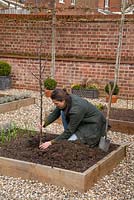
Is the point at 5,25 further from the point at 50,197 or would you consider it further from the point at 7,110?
the point at 50,197

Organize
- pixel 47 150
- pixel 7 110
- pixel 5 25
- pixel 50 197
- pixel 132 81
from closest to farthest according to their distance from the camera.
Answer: pixel 50 197 → pixel 47 150 → pixel 7 110 → pixel 132 81 → pixel 5 25

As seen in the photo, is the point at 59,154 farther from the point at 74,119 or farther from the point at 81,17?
the point at 81,17

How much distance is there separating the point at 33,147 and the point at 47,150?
13.7 inches

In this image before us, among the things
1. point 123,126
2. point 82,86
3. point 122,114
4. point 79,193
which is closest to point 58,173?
point 79,193

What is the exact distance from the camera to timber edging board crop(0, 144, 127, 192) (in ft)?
15.3

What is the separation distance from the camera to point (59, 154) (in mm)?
Answer: 5293

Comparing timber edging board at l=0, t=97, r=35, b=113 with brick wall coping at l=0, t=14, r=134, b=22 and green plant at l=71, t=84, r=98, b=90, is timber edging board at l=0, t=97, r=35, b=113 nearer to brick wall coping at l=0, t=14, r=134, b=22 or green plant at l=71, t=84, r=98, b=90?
green plant at l=71, t=84, r=98, b=90

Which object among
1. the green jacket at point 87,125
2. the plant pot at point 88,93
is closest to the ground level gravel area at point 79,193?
the green jacket at point 87,125

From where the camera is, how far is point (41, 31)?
1266cm

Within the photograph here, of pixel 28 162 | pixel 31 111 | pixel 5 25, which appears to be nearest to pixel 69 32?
pixel 5 25

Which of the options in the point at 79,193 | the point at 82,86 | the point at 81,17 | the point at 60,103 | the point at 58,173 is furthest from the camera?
the point at 81,17

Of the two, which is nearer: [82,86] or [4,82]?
[82,86]

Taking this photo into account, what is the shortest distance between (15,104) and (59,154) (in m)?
4.40

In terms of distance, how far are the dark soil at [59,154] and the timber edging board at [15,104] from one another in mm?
3308
